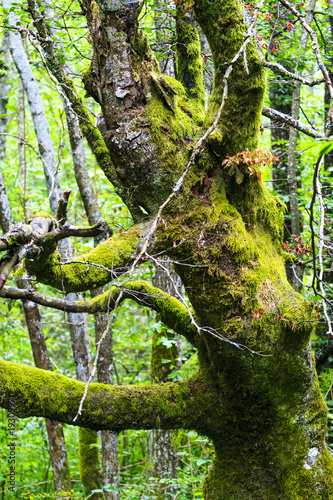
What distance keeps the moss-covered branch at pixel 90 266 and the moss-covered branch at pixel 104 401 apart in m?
0.86

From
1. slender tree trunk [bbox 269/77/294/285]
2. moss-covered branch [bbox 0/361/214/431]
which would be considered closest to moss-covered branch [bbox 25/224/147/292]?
moss-covered branch [bbox 0/361/214/431]

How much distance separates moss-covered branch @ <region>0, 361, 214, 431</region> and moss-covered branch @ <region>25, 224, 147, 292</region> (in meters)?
0.86

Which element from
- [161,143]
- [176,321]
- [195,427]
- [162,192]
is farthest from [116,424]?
[161,143]

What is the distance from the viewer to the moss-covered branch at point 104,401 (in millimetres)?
3389

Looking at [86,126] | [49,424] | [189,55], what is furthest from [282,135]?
[49,424]

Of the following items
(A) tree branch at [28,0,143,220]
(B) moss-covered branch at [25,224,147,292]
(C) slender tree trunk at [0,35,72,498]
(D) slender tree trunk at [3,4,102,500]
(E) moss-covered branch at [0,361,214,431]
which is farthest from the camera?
(D) slender tree trunk at [3,4,102,500]

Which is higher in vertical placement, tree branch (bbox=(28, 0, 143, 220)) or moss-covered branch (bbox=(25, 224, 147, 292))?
tree branch (bbox=(28, 0, 143, 220))

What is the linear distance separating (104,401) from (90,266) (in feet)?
3.88

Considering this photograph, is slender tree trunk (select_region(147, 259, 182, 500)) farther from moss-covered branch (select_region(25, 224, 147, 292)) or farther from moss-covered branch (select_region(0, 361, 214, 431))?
moss-covered branch (select_region(25, 224, 147, 292))

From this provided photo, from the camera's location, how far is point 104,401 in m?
3.60

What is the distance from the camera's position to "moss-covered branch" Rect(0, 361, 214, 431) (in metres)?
3.39

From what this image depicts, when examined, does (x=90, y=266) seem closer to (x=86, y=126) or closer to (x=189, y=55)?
(x=86, y=126)

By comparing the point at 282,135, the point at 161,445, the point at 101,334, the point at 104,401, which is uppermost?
the point at 282,135

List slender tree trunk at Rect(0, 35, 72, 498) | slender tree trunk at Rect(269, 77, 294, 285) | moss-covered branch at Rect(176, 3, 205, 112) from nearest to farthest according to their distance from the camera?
1. moss-covered branch at Rect(176, 3, 205, 112)
2. slender tree trunk at Rect(0, 35, 72, 498)
3. slender tree trunk at Rect(269, 77, 294, 285)
